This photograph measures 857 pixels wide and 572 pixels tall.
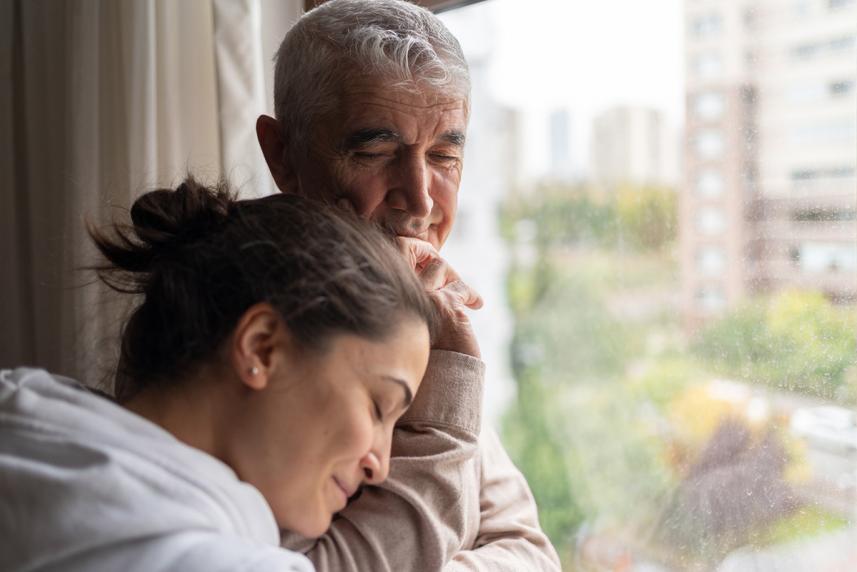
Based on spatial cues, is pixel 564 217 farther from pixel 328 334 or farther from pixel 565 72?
pixel 328 334

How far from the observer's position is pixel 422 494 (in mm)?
1070

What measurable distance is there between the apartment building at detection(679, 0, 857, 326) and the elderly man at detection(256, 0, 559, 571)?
51cm

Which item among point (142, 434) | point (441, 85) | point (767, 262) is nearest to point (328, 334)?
point (142, 434)

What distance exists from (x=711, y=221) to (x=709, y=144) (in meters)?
0.14

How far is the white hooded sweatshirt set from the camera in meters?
0.79

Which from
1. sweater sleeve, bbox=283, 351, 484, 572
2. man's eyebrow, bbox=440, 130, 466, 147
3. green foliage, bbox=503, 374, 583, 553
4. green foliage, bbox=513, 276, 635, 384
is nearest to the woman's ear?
sweater sleeve, bbox=283, 351, 484, 572

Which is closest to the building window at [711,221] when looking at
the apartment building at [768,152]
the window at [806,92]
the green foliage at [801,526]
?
the apartment building at [768,152]

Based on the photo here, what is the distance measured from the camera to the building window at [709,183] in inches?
61.5

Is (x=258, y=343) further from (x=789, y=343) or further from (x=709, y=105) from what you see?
(x=709, y=105)

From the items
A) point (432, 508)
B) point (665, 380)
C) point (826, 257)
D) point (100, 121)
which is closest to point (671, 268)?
point (665, 380)

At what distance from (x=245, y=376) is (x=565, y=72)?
4.31 ft

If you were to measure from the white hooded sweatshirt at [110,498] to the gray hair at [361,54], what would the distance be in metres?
0.58

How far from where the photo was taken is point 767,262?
4.83ft

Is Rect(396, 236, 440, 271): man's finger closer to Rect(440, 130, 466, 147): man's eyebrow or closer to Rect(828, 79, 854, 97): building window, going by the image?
Rect(440, 130, 466, 147): man's eyebrow
